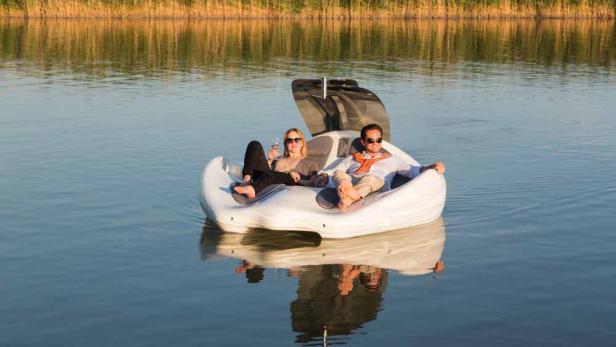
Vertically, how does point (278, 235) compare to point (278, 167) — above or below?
below

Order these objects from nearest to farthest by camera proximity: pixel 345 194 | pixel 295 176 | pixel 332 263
A: pixel 332 263 → pixel 345 194 → pixel 295 176

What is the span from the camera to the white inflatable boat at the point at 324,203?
10.5 meters

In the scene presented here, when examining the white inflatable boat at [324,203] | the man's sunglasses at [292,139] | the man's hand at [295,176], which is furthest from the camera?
the man's sunglasses at [292,139]

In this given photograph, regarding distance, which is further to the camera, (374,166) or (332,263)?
(374,166)

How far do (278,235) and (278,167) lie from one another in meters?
1.15

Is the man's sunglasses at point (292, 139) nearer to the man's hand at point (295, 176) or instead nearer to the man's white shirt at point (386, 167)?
the man's hand at point (295, 176)

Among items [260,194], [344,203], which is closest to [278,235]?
[260,194]

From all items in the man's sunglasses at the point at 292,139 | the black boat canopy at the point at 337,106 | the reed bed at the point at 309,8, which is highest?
the reed bed at the point at 309,8

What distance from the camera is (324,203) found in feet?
35.1

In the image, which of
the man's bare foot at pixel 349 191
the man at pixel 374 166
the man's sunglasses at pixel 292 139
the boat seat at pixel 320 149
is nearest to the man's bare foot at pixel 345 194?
the man's bare foot at pixel 349 191

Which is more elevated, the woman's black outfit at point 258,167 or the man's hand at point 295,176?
the woman's black outfit at point 258,167

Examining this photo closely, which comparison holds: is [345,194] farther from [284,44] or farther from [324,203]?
[284,44]

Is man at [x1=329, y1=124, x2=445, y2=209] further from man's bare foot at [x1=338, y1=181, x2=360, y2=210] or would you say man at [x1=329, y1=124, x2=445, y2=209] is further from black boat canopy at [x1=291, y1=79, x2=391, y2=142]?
black boat canopy at [x1=291, y1=79, x2=391, y2=142]

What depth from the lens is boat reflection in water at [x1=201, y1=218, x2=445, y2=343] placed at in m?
8.28
